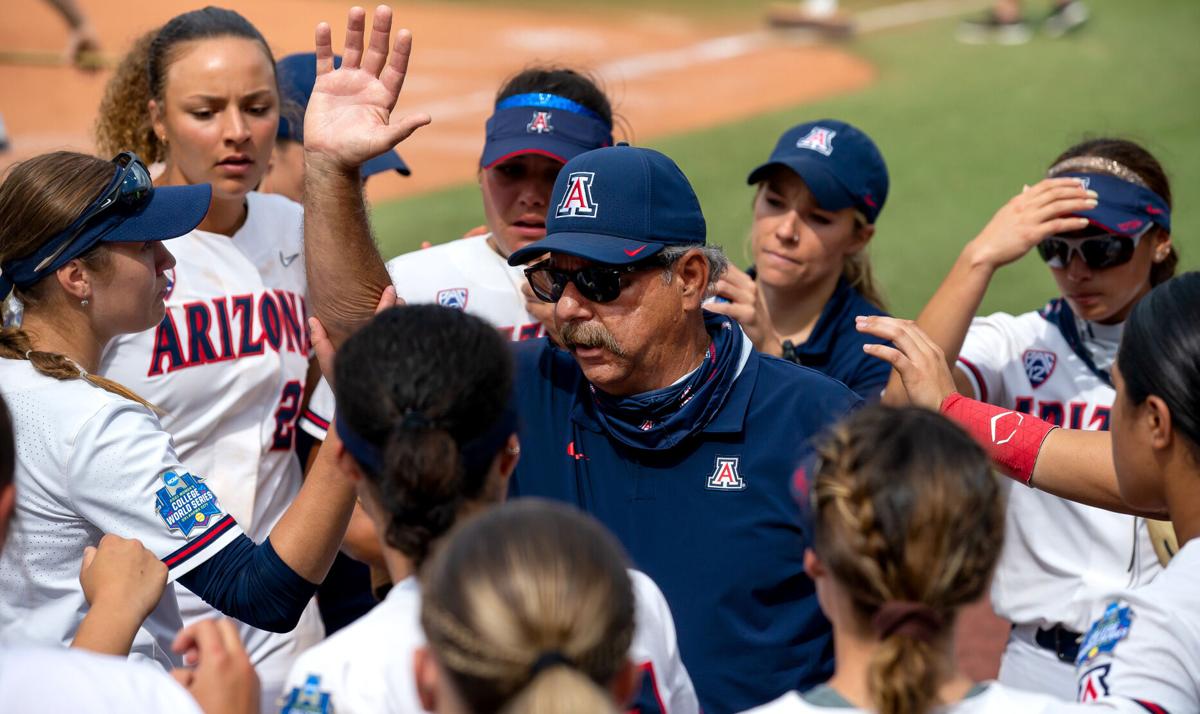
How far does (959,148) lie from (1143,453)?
990 centimetres

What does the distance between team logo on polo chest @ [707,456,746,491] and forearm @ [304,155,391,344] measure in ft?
2.77

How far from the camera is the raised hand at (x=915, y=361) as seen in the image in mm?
2727

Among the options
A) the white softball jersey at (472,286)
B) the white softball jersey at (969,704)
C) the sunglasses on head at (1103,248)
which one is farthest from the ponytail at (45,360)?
the sunglasses on head at (1103,248)

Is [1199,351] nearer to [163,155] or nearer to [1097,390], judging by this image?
[1097,390]

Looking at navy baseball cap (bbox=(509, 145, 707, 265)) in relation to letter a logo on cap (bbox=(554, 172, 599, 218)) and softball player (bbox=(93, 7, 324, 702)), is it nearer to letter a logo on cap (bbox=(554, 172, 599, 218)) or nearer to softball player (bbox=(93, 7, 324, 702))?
letter a logo on cap (bbox=(554, 172, 599, 218))

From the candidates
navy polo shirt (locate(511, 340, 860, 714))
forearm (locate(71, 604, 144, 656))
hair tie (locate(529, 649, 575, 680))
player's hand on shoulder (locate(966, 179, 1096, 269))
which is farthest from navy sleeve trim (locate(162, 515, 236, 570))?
player's hand on shoulder (locate(966, 179, 1096, 269))

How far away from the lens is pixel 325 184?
283cm

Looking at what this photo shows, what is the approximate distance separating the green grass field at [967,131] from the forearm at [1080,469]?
Result: 513 cm

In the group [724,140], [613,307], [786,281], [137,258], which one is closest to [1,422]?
[137,258]

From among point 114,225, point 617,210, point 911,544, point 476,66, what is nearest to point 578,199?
point 617,210

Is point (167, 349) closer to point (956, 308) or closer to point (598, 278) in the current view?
point (598, 278)

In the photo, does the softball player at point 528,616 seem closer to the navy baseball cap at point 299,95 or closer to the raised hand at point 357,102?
the raised hand at point 357,102

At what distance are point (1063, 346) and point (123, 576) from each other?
2518 millimetres

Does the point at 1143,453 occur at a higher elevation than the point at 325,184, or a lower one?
lower
